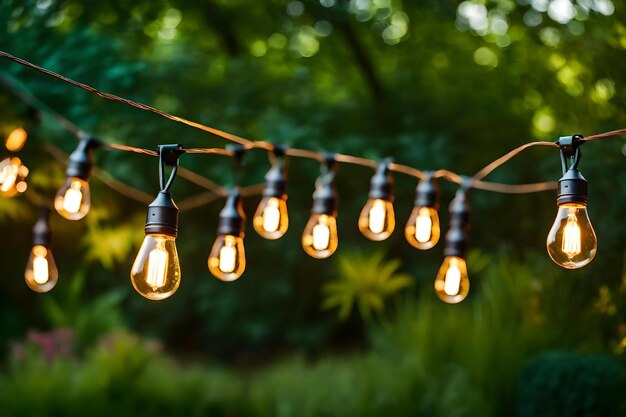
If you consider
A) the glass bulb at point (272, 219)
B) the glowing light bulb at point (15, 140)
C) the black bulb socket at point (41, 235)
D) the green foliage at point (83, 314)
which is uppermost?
the glowing light bulb at point (15, 140)

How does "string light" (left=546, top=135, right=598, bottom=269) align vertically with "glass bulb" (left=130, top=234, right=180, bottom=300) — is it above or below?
above

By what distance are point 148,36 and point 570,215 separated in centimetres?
399

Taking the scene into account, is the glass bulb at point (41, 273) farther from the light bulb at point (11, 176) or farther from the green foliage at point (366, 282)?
the green foliage at point (366, 282)

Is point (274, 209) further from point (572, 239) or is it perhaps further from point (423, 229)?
point (572, 239)

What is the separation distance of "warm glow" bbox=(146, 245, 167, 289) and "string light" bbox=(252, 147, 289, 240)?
3.16 feet

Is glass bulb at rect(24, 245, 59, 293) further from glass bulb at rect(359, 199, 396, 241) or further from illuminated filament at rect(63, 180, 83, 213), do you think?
glass bulb at rect(359, 199, 396, 241)

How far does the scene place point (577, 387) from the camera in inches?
159

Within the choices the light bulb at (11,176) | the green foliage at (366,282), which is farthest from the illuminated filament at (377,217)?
the green foliage at (366,282)

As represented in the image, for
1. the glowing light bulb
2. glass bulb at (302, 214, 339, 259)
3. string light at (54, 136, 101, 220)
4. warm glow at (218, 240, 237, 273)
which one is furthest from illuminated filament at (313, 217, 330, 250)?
the glowing light bulb

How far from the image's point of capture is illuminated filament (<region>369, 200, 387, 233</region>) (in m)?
3.29

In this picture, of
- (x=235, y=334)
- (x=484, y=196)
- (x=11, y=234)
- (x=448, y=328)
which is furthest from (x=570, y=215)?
(x=11, y=234)

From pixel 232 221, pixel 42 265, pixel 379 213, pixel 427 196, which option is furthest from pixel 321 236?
pixel 42 265

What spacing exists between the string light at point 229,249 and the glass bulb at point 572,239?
3.56ft

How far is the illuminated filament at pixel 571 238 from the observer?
2418mm
